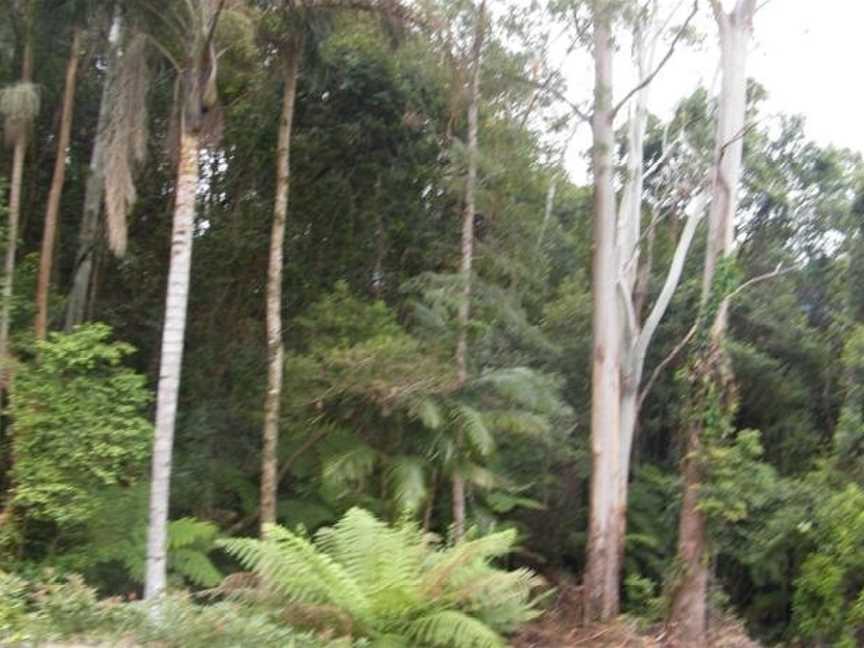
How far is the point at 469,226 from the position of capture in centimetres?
1516

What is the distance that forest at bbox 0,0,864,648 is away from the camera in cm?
1195

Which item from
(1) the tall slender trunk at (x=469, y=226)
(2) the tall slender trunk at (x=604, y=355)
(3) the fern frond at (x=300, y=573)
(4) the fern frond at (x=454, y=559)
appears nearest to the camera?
(3) the fern frond at (x=300, y=573)

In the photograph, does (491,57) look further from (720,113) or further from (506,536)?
(506,536)

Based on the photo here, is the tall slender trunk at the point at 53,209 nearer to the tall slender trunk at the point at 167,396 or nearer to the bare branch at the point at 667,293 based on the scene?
the tall slender trunk at the point at 167,396

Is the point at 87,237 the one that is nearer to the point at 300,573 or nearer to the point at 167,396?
the point at 167,396

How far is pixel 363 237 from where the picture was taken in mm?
17828

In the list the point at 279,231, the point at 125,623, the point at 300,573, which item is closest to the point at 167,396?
the point at 279,231

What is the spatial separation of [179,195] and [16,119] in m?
3.52

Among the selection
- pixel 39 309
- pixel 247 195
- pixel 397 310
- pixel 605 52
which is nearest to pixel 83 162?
pixel 247 195

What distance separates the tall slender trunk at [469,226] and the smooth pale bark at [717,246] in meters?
3.75

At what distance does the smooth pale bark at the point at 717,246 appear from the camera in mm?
15336

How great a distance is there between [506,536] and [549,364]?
10.00m

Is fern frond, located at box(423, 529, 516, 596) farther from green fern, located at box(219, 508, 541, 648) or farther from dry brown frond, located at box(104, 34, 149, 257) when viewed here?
dry brown frond, located at box(104, 34, 149, 257)

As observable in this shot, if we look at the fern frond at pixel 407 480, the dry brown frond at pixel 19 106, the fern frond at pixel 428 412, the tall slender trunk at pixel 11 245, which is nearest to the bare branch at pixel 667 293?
the fern frond at pixel 428 412
